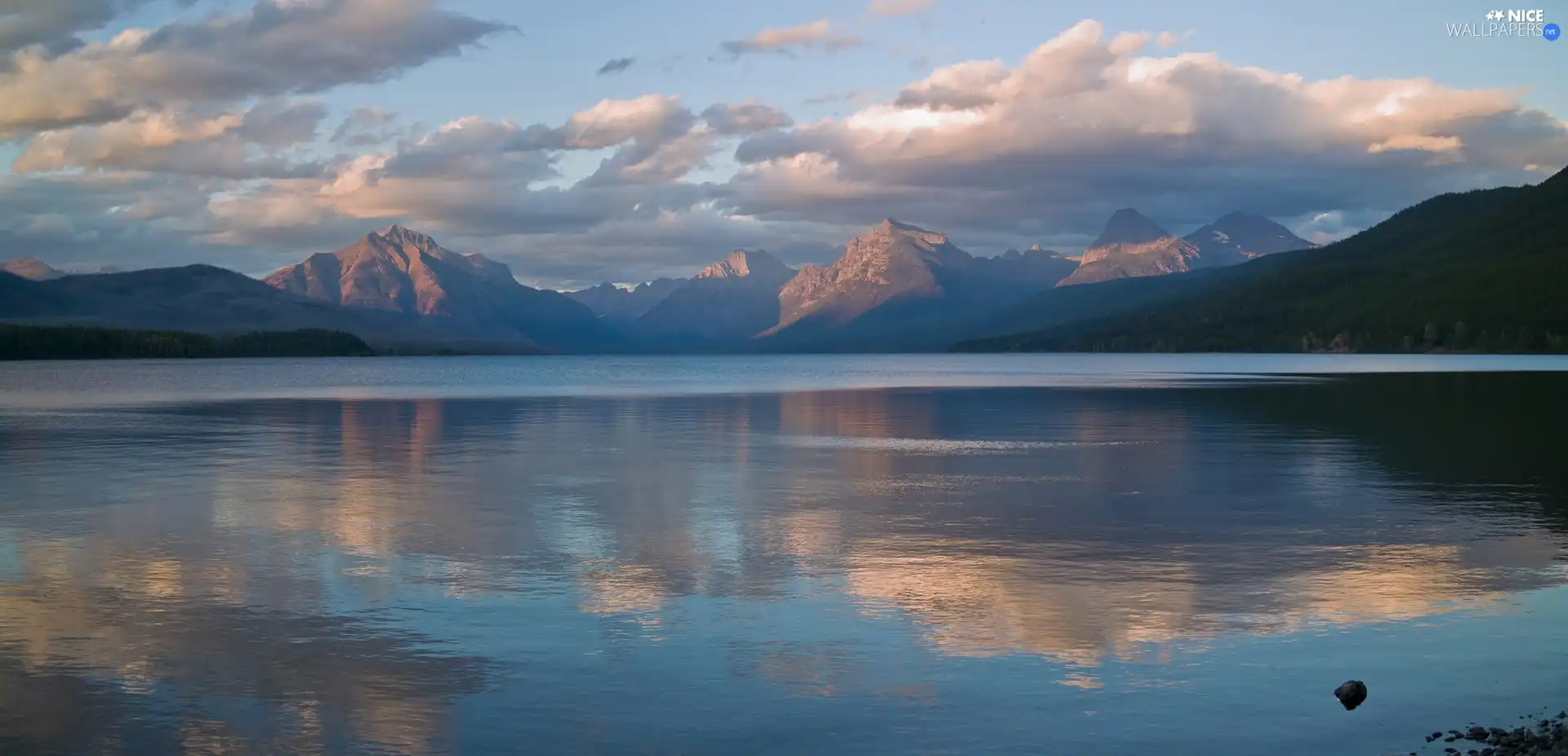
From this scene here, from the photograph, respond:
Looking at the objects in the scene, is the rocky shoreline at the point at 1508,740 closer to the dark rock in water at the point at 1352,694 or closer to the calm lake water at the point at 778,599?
the calm lake water at the point at 778,599

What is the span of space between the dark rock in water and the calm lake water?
0.30 metres

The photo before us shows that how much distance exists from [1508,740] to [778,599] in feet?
42.8

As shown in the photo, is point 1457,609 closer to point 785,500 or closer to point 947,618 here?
point 947,618

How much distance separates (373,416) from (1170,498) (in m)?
64.5

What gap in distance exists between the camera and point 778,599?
25750 mm

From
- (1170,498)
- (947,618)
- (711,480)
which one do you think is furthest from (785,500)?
(947,618)

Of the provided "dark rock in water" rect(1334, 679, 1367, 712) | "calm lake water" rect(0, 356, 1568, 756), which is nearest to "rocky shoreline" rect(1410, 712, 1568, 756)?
"calm lake water" rect(0, 356, 1568, 756)

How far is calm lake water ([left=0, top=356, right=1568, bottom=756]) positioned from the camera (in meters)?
17.9

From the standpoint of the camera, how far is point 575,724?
17766mm

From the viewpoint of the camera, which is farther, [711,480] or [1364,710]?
[711,480]

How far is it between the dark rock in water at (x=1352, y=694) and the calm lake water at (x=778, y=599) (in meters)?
0.30

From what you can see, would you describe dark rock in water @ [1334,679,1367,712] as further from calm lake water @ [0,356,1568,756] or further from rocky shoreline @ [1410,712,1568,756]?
rocky shoreline @ [1410,712,1568,756]

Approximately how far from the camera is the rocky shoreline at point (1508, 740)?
16.3 meters

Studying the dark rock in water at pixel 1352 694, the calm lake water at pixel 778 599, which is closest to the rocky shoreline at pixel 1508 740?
the calm lake water at pixel 778 599
